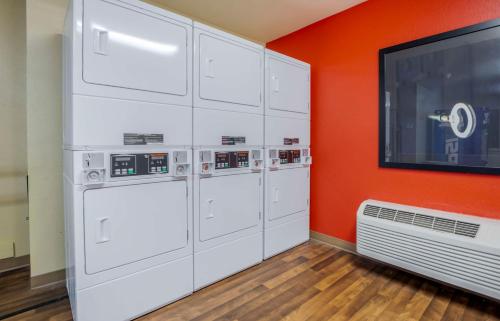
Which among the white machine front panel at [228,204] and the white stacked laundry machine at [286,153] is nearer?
the white machine front panel at [228,204]

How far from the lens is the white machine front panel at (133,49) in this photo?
1567 millimetres

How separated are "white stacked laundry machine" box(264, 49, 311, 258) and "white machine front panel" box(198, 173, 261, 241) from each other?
0.68 ft

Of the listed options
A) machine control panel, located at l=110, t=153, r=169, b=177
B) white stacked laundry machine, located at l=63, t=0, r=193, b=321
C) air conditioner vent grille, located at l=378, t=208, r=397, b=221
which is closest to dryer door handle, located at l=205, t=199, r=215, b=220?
white stacked laundry machine, located at l=63, t=0, r=193, b=321

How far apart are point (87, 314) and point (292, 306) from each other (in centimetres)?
141

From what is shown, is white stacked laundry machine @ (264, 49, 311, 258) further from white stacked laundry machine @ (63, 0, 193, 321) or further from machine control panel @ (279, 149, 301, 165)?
white stacked laundry machine @ (63, 0, 193, 321)

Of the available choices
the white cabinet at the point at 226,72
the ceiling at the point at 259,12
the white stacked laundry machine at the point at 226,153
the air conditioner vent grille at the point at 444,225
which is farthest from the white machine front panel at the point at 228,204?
the ceiling at the point at 259,12

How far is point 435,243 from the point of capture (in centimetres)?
204

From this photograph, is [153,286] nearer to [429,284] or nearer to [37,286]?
[37,286]

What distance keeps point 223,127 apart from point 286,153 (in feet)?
3.00

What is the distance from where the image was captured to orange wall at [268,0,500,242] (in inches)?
84.6

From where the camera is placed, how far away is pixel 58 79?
2.22 meters

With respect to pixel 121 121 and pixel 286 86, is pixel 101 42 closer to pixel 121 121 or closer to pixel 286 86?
pixel 121 121

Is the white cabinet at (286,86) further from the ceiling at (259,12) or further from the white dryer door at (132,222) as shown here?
the white dryer door at (132,222)

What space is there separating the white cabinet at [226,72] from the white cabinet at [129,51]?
10 cm
